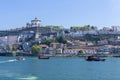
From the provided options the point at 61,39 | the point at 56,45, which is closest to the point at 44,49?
the point at 56,45

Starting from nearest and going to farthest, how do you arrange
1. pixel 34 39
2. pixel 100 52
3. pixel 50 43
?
pixel 100 52 < pixel 50 43 < pixel 34 39

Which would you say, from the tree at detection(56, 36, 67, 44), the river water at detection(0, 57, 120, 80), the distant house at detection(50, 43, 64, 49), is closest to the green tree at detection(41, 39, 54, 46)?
the tree at detection(56, 36, 67, 44)

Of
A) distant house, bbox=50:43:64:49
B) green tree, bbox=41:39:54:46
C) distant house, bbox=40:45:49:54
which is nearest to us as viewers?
distant house, bbox=40:45:49:54

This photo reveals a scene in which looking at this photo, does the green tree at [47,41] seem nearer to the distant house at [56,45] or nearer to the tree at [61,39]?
the tree at [61,39]

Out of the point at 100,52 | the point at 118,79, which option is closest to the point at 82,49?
the point at 100,52

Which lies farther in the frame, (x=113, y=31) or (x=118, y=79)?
(x=113, y=31)

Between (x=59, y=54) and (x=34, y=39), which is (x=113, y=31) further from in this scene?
(x=59, y=54)

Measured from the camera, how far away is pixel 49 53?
62.0 m

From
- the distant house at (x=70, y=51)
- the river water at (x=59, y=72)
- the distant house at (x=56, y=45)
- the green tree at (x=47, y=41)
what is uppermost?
the green tree at (x=47, y=41)

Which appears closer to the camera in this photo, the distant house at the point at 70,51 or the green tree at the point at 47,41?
the distant house at the point at 70,51

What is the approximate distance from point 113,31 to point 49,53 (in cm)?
1726

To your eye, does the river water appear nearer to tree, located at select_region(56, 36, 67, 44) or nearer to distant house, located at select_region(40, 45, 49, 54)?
distant house, located at select_region(40, 45, 49, 54)

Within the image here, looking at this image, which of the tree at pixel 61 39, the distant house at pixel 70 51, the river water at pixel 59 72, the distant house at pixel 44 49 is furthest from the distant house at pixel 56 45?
the river water at pixel 59 72

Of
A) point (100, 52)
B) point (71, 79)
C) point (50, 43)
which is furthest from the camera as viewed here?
point (50, 43)
